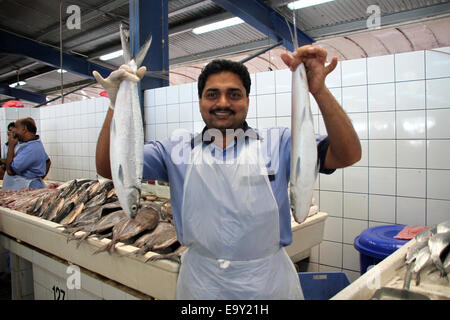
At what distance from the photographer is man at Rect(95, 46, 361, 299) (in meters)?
1.27

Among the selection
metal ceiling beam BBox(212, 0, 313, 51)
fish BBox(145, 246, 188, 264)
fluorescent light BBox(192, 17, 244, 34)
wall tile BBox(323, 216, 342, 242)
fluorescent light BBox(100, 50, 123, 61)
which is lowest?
wall tile BBox(323, 216, 342, 242)

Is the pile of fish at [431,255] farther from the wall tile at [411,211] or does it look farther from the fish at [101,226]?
the fish at [101,226]

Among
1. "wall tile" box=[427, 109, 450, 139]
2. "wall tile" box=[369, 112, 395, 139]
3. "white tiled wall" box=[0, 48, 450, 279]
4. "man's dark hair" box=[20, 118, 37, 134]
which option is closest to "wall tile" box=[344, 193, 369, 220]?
"white tiled wall" box=[0, 48, 450, 279]

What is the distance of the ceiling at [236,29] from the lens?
486 cm

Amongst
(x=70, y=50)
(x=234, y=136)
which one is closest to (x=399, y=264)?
(x=234, y=136)

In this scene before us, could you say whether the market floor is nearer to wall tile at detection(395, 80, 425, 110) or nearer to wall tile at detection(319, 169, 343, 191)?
wall tile at detection(319, 169, 343, 191)

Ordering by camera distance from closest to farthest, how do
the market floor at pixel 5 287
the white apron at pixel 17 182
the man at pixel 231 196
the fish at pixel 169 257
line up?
1. the man at pixel 231 196
2. the fish at pixel 169 257
3. the market floor at pixel 5 287
4. the white apron at pixel 17 182

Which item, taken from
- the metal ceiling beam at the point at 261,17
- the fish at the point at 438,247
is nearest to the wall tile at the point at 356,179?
the fish at the point at 438,247

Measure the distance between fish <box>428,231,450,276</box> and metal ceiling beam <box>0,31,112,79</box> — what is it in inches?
313

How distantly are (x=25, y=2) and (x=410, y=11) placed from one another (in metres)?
6.39

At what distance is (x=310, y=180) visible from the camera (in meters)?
1.02

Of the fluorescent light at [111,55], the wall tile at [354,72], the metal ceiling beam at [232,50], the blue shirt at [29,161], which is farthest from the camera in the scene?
the fluorescent light at [111,55]

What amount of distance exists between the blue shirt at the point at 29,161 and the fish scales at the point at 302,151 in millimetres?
4259

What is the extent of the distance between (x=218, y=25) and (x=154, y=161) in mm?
4960
